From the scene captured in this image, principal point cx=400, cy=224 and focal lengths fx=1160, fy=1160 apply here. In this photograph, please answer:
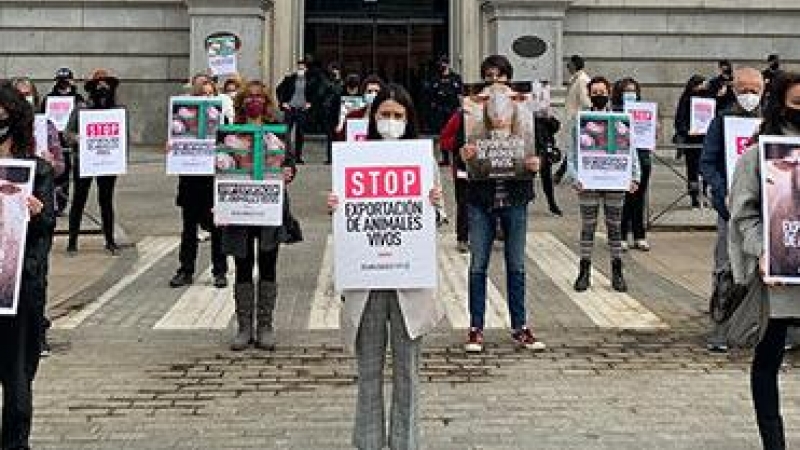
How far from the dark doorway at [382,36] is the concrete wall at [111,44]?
3.48m

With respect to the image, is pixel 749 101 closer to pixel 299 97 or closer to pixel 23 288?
pixel 23 288

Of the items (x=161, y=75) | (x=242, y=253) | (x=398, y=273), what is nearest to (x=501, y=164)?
(x=242, y=253)

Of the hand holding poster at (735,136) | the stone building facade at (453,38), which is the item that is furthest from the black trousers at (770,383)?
the stone building facade at (453,38)

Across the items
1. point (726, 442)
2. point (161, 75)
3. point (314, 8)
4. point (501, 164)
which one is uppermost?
point (314, 8)

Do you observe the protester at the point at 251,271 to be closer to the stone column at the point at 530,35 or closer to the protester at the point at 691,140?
the protester at the point at 691,140

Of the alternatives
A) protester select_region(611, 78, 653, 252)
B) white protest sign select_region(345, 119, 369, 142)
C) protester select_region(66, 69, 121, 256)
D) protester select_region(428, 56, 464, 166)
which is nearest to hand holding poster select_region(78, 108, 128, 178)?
protester select_region(66, 69, 121, 256)

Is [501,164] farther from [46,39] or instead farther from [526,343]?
[46,39]

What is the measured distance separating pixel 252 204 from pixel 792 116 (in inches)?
173

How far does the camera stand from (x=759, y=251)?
19.1ft

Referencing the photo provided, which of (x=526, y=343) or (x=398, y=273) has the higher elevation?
(x=398, y=273)

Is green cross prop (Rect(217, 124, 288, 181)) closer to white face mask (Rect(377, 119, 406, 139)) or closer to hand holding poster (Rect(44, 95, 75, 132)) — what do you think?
white face mask (Rect(377, 119, 406, 139))

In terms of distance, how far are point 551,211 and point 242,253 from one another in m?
9.57

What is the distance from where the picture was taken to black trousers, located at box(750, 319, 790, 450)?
592 cm

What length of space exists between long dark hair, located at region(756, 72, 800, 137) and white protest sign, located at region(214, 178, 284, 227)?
4.12m
